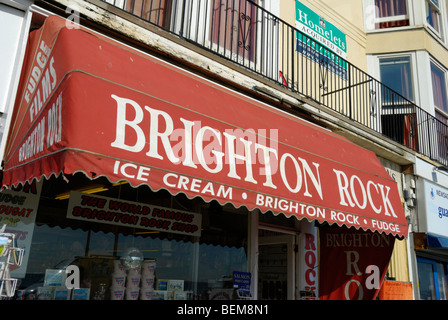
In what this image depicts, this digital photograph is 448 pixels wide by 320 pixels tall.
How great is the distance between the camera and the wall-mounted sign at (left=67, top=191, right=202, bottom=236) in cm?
469

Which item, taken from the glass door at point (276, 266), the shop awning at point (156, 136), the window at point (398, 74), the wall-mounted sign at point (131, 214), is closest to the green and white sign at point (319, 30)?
the window at point (398, 74)

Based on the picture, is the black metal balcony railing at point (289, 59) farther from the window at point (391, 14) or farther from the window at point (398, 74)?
the window at point (391, 14)

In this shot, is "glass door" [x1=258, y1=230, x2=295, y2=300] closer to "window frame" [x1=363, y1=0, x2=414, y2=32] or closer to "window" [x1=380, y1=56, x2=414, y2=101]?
"window" [x1=380, y1=56, x2=414, y2=101]

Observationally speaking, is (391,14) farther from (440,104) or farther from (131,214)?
(131,214)

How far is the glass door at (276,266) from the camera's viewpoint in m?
7.02

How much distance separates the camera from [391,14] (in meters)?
11.1

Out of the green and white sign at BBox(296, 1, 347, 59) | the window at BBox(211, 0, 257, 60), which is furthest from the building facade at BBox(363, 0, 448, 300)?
the window at BBox(211, 0, 257, 60)

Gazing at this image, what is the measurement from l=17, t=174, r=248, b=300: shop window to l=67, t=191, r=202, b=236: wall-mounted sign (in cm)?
4

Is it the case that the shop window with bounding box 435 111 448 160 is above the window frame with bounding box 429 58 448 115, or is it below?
below

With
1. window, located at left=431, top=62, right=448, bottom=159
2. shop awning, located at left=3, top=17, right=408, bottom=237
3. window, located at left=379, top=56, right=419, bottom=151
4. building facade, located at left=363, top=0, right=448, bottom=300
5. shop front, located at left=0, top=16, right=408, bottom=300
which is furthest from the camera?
window, located at left=431, top=62, right=448, bottom=159
